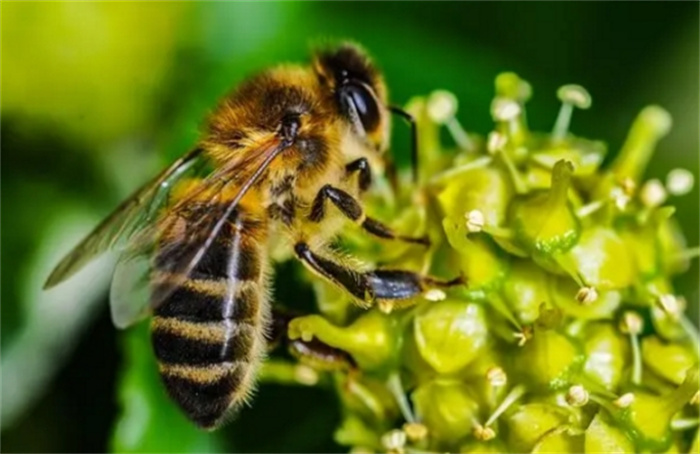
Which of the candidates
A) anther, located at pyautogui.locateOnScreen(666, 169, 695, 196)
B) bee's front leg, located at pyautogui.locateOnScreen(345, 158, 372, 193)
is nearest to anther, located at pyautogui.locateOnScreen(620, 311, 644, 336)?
anther, located at pyautogui.locateOnScreen(666, 169, 695, 196)

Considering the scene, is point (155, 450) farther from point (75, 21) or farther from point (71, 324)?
point (75, 21)

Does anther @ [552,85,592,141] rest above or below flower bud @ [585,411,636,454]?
above

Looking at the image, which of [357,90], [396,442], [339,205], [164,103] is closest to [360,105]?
[357,90]

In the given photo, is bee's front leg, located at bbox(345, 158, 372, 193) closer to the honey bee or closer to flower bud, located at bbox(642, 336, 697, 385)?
the honey bee

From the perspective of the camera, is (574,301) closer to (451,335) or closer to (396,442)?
(451,335)

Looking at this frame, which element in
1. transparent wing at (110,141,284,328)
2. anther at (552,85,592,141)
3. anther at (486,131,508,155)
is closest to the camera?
transparent wing at (110,141,284,328)

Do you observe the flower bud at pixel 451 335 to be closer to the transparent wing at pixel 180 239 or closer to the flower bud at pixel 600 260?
the flower bud at pixel 600 260

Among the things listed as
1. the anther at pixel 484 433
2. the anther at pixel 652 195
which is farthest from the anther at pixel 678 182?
the anther at pixel 484 433
